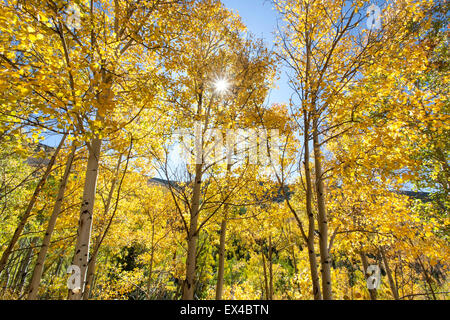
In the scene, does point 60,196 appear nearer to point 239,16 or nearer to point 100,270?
point 239,16

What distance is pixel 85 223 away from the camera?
3098 millimetres

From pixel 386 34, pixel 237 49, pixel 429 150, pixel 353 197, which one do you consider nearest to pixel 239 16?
pixel 237 49

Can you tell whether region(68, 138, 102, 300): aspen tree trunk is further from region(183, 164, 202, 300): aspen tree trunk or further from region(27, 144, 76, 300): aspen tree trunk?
region(183, 164, 202, 300): aspen tree trunk

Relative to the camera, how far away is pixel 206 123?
4543 mm

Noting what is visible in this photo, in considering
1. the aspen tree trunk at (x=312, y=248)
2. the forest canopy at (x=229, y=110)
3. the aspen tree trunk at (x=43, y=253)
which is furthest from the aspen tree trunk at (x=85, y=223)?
the aspen tree trunk at (x=312, y=248)

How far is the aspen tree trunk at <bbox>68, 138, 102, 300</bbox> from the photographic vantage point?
9.51ft

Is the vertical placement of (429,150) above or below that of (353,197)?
above

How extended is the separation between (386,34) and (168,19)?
153 inches

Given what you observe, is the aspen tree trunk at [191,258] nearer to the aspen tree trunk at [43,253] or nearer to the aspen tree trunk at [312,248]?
the aspen tree trunk at [312,248]

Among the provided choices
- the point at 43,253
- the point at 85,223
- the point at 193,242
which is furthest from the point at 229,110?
the point at 43,253

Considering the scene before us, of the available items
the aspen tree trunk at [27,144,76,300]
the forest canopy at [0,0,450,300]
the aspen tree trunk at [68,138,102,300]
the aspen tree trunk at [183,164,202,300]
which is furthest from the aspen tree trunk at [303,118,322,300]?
the aspen tree trunk at [27,144,76,300]

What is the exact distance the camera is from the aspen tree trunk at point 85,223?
2.90 meters
